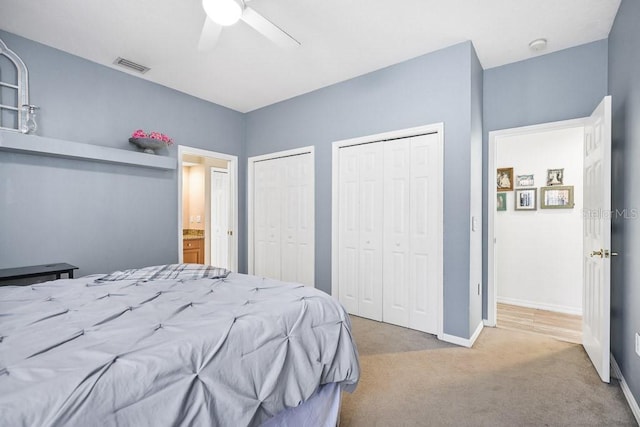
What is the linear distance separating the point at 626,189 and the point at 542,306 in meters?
2.31

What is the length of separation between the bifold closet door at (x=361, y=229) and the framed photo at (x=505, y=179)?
195cm

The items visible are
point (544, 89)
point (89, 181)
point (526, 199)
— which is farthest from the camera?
point (526, 199)

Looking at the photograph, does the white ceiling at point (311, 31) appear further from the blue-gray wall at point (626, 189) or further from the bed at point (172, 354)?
the bed at point (172, 354)

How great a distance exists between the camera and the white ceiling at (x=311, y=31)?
2.32 meters

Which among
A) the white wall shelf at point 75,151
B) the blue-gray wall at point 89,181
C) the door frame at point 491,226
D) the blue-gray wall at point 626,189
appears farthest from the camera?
the door frame at point 491,226

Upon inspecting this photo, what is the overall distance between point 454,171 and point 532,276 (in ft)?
7.18

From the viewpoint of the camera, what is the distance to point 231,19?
6.53 feet

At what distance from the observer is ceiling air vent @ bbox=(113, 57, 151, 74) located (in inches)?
121

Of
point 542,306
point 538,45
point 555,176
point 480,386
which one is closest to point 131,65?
point 538,45

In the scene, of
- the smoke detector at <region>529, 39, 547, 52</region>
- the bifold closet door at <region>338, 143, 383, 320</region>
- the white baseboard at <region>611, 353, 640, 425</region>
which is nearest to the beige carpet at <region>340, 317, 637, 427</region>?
the white baseboard at <region>611, 353, 640, 425</region>

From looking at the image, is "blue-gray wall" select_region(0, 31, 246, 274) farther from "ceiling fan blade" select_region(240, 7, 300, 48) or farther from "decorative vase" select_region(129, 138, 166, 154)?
"ceiling fan blade" select_region(240, 7, 300, 48)

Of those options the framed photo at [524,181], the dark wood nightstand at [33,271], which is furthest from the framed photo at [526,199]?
the dark wood nightstand at [33,271]

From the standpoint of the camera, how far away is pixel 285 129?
4172 millimetres

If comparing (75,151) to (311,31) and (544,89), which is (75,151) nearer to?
(311,31)
